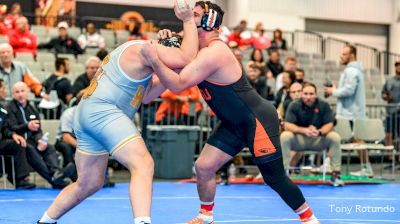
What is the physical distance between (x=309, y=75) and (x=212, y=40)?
41.5ft

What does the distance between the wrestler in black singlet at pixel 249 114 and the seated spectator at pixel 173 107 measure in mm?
5728

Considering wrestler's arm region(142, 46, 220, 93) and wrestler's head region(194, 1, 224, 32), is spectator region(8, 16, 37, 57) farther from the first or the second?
wrestler's arm region(142, 46, 220, 93)

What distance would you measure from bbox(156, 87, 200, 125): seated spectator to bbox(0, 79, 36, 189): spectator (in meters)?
2.71

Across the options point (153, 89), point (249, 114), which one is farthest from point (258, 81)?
point (153, 89)

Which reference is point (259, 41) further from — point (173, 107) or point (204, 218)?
point (204, 218)

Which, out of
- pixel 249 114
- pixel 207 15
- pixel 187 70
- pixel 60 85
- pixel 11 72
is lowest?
pixel 60 85

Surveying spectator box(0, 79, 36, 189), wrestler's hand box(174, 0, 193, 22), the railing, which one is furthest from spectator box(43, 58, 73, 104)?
the railing

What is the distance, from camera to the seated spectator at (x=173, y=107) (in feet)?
39.4

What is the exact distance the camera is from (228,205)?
8539 mm

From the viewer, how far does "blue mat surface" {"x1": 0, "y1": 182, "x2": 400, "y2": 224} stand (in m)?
7.40

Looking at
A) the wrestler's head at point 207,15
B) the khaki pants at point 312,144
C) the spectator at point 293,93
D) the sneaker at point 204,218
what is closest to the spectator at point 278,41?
the spectator at point 293,93

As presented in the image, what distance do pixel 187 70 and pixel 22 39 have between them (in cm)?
913

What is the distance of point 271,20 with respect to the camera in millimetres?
22672

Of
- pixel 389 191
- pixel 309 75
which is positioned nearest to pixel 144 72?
pixel 389 191
